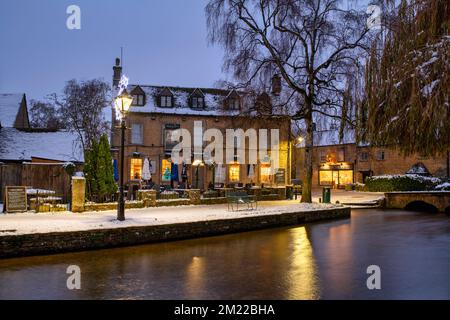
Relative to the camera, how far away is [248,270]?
929cm

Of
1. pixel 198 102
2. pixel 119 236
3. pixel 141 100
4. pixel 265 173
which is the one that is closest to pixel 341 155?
pixel 265 173

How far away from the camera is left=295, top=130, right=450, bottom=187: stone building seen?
43406 mm

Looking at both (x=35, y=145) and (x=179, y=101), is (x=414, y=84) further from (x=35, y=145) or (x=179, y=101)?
(x=179, y=101)

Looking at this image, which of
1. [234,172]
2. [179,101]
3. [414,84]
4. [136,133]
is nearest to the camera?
[414,84]

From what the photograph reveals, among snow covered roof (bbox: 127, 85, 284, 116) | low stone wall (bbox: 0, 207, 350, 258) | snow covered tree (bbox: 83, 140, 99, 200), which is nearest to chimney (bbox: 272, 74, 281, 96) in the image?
low stone wall (bbox: 0, 207, 350, 258)

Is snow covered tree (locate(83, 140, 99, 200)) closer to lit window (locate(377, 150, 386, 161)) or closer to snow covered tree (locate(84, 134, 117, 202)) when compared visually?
snow covered tree (locate(84, 134, 117, 202))

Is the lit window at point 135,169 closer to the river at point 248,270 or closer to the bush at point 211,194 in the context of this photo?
the bush at point 211,194

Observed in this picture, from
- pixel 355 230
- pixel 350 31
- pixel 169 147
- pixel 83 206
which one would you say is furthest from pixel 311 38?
pixel 169 147

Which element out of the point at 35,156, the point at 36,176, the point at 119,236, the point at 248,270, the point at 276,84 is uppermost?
the point at 276,84

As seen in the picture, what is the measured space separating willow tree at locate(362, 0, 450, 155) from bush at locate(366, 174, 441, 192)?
82.2 feet

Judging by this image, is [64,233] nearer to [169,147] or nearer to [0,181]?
[0,181]

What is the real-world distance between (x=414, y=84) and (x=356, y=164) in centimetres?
4115

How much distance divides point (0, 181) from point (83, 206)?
17.0 ft

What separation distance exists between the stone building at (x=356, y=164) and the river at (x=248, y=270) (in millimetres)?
31595
